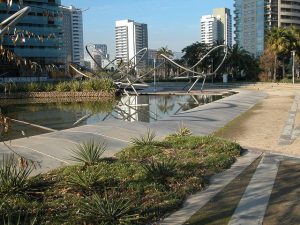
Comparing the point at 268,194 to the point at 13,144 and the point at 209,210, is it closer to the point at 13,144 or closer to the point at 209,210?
the point at 209,210

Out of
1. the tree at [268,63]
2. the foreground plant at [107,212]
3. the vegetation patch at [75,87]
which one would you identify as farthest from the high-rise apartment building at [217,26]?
the foreground plant at [107,212]

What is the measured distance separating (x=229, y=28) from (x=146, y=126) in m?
186

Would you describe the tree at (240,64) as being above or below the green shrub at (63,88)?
above

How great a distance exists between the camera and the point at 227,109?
24688 mm

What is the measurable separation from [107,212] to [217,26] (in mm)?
188223

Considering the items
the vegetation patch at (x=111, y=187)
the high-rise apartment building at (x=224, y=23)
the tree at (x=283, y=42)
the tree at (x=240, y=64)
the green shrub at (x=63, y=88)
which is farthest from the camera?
the high-rise apartment building at (x=224, y=23)

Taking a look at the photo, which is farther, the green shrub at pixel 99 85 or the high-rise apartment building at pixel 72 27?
the green shrub at pixel 99 85

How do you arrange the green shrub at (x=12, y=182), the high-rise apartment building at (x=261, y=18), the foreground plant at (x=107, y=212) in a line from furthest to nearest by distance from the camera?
the high-rise apartment building at (x=261, y=18) < the green shrub at (x=12, y=182) < the foreground plant at (x=107, y=212)

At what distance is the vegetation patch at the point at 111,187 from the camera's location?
6594 mm

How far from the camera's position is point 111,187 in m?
8.13

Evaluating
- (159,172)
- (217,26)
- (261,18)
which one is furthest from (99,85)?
(217,26)

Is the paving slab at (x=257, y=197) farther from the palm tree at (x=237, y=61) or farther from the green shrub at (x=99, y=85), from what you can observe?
the palm tree at (x=237, y=61)

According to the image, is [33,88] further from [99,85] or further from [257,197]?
[257,197]

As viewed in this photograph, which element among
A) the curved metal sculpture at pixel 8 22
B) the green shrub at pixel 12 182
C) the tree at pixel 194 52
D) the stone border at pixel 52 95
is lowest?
the green shrub at pixel 12 182
